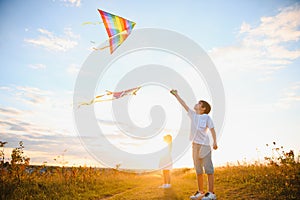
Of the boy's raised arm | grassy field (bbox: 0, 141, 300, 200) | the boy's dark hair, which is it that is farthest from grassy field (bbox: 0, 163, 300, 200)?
the boy's raised arm

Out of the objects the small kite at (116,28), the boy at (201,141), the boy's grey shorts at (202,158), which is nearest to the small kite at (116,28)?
the small kite at (116,28)

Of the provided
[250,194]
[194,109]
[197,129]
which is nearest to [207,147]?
[197,129]

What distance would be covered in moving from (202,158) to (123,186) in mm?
5450

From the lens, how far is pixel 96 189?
33.7ft

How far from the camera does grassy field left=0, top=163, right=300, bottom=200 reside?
24.3 feet

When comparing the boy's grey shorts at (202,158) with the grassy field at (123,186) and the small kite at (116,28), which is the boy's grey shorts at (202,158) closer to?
the grassy field at (123,186)

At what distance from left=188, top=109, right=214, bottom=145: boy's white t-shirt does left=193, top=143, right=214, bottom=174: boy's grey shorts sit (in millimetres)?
128

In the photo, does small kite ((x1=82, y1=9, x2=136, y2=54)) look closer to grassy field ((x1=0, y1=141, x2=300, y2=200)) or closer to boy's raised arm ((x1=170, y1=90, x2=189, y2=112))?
boy's raised arm ((x1=170, y1=90, x2=189, y2=112))

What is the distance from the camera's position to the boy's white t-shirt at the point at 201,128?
6.88m

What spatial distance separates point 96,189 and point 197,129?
17.4 feet

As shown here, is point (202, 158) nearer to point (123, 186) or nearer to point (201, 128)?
point (201, 128)

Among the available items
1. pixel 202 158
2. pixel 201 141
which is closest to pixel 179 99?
pixel 201 141

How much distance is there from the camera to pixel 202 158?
6.82 meters

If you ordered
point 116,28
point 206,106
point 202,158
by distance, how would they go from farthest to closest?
point 116,28, point 206,106, point 202,158
